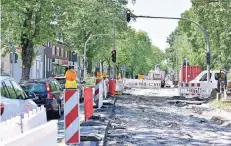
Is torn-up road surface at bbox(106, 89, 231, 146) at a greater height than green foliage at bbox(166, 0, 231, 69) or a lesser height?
lesser

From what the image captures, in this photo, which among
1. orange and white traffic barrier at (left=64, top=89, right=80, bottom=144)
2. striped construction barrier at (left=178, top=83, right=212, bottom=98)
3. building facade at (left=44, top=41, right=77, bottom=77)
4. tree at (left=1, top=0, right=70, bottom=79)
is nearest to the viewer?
orange and white traffic barrier at (left=64, top=89, right=80, bottom=144)

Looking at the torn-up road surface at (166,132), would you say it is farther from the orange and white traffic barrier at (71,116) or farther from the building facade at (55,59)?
the building facade at (55,59)

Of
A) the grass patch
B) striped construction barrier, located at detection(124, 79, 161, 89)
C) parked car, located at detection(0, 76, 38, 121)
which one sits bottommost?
the grass patch

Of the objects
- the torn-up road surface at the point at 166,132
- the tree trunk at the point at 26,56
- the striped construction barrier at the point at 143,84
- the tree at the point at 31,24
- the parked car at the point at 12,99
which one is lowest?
the torn-up road surface at the point at 166,132

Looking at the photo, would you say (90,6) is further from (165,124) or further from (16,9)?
(165,124)

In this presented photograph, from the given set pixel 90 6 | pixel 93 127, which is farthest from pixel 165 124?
pixel 90 6

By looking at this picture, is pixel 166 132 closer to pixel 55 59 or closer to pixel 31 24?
pixel 31 24

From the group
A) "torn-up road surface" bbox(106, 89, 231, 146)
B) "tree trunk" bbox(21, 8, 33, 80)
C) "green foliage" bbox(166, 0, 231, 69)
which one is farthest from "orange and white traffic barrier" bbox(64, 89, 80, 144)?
"green foliage" bbox(166, 0, 231, 69)

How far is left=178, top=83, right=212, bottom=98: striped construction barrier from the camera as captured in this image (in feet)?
98.4

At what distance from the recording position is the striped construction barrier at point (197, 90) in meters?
30.0

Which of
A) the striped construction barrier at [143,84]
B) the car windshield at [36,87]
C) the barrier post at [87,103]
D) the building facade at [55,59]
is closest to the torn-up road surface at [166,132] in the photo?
the barrier post at [87,103]

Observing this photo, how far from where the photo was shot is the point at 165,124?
51.0 ft

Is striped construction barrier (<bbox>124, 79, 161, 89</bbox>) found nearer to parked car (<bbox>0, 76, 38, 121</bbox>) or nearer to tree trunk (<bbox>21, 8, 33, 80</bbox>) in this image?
tree trunk (<bbox>21, 8, 33, 80</bbox>)

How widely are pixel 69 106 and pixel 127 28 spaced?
4688cm
